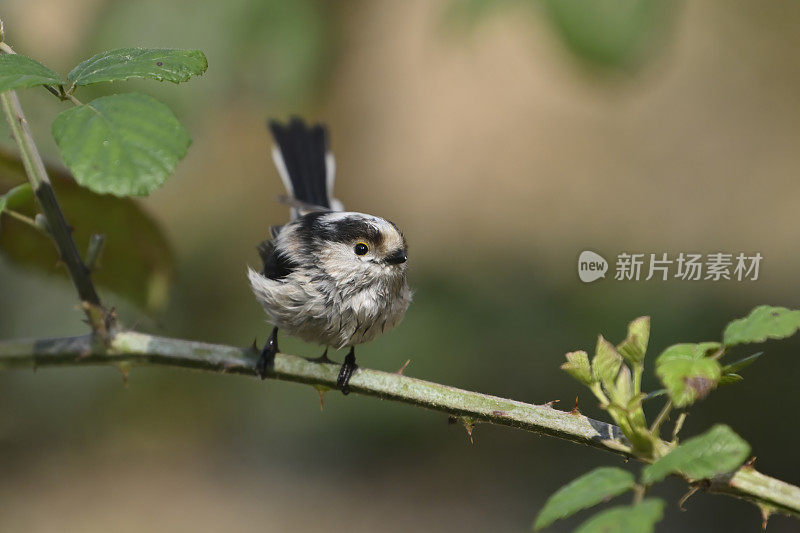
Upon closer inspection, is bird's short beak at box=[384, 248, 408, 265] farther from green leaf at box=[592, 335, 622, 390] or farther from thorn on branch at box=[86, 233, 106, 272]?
green leaf at box=[592, 335, 622, 390]

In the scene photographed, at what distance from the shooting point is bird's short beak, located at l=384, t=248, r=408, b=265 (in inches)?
102

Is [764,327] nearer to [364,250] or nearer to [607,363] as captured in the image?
[607,363]

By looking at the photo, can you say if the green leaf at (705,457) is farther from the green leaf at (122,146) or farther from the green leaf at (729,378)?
the green leaf at (122,146)

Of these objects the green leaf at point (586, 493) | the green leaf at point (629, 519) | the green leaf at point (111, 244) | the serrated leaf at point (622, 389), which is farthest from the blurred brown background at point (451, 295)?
the green leaf at point (629, 519)

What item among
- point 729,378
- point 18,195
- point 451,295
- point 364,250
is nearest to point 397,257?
point 364,250

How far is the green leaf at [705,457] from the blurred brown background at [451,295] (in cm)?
276

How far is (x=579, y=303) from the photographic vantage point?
18.2ft

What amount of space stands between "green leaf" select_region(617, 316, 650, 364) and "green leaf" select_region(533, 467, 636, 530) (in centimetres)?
23

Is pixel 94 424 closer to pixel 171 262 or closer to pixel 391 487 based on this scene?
pixel 391 487

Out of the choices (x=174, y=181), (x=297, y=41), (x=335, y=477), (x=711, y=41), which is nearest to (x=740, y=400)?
(x=335, y=477)

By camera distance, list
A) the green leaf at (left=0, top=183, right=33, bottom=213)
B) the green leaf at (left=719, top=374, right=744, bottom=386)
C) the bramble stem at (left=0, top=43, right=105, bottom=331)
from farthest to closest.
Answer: the green leaf at (left=0, top=183, right=33, bottom=213) < the bramble stem at (left=0, top=43, right=105, bottom=331) < the green leaf at (left=719, top=374, right=744, bottom=386)

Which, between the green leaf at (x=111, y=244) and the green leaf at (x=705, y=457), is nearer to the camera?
the green leaf at (x=705, y=457)

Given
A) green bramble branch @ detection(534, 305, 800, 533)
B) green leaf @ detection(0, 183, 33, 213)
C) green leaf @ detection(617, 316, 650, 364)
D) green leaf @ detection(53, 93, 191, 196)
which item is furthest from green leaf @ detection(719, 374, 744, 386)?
green leaf @ detection(0, 183, 33, 213)

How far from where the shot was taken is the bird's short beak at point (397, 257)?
2.60m
